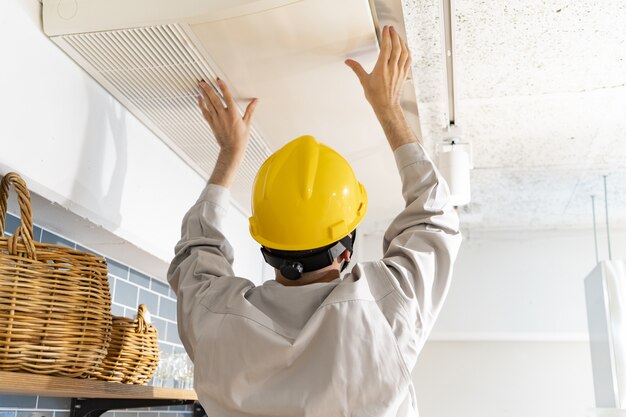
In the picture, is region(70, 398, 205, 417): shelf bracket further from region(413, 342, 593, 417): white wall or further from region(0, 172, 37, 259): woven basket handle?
region(413, 342, 593, 417): white wall

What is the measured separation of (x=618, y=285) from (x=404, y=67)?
6.49 ft

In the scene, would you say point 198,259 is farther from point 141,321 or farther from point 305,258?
point 141,321

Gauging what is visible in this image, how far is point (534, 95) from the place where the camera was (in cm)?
257

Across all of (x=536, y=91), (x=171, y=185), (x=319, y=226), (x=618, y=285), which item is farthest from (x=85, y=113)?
(x=618, y=285)

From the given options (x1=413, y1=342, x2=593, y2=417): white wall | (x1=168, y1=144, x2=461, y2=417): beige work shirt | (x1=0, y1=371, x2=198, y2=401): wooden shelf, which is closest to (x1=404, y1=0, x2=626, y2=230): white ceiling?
(x1=168, y1=144, x2=461, y2=417): beige work shirt

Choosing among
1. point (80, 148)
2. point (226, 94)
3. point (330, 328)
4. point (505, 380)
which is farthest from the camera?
point (505, 380)

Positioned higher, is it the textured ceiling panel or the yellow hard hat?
the textured ceiling panel

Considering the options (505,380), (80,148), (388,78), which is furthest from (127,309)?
(505,380)

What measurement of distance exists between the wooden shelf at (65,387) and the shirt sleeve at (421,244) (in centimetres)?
68

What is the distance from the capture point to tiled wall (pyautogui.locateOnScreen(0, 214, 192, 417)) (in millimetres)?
1742

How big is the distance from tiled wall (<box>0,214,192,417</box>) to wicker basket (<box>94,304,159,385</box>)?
0.32 m

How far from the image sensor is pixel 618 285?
3086mm

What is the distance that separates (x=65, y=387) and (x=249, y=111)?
98cm

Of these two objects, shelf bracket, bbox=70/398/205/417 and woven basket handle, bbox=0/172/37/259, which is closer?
woven basket handle, bbox=0/172/37/259
